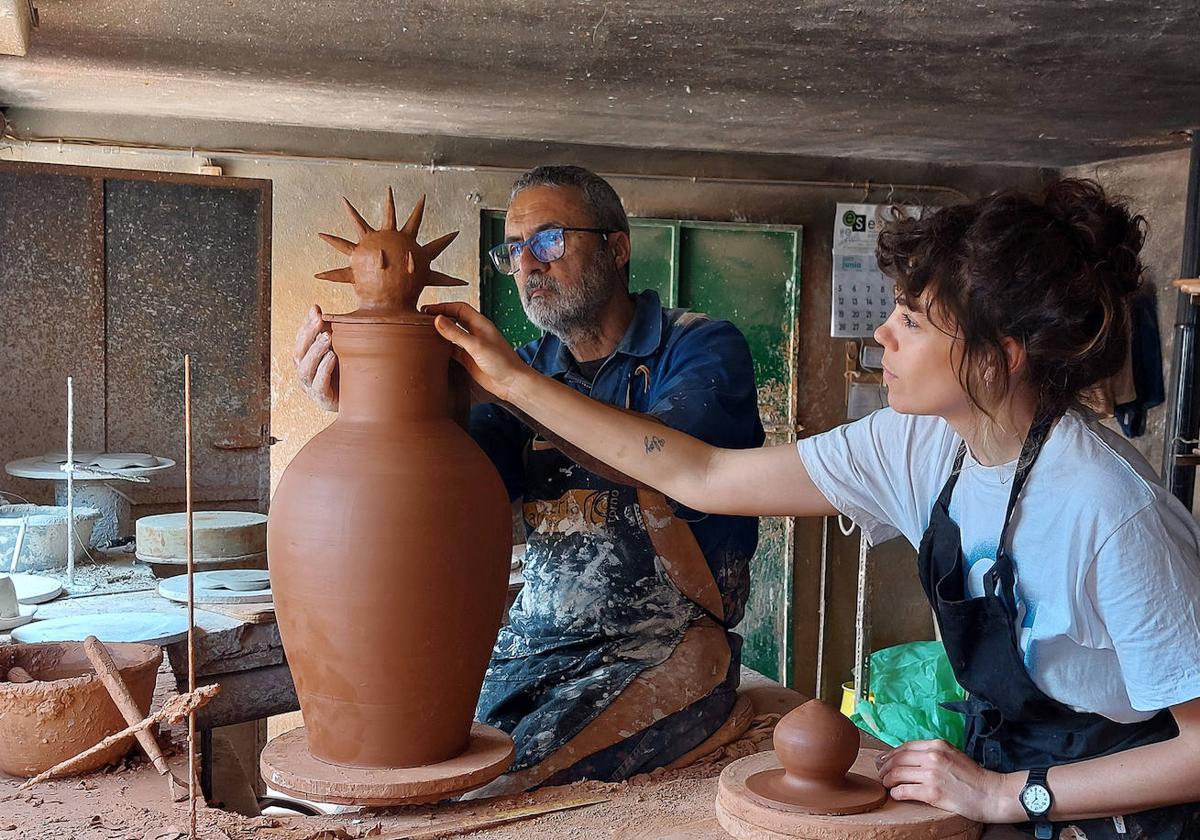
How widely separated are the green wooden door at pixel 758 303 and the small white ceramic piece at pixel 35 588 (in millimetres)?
2730


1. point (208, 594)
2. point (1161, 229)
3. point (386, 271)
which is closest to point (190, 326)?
point (208, 594)

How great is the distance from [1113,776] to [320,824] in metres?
1.27

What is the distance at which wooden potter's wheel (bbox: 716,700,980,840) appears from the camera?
1748 millimetres

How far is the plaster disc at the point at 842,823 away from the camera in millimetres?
1739

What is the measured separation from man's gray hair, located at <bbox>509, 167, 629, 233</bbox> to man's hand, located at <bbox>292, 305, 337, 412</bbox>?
35.4 inches

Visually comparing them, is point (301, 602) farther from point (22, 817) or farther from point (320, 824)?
point (22, 817)

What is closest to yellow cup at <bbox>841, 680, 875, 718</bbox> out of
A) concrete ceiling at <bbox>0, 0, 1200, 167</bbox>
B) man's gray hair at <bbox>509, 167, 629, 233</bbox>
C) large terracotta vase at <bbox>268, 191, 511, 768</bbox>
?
concrete ceiling at <bbox>0, 0, 1200, 167</bbox>

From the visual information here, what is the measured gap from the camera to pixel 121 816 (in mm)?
1963

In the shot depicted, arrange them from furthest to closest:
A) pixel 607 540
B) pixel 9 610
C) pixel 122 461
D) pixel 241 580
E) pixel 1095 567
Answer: pixel 122 461 → pixel 241 580 → pixel 9 610 → pixel 607 540 → pixel 1095 567

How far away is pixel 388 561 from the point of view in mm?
1880

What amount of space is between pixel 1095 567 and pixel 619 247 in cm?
152

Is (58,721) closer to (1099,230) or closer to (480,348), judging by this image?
(480,348)

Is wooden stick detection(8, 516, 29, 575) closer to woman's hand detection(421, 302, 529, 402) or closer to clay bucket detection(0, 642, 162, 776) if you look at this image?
clay bucket detection(0, 642, 162, 776)

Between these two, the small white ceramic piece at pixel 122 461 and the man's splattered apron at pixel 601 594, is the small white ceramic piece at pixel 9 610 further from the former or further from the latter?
the man's splattered apron at pixel 601 594
